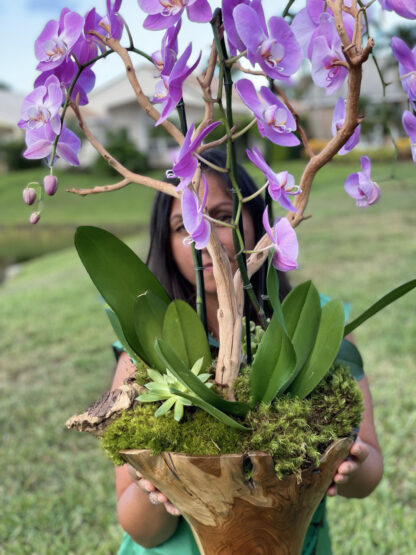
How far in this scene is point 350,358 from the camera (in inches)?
37.8

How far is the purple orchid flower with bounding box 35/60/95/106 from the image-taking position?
76 centimetres

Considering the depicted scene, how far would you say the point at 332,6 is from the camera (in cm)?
64

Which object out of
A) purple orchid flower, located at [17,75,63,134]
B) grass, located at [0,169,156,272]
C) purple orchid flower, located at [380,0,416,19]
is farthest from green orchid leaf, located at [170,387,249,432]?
grass, located at [0,169,156,272]

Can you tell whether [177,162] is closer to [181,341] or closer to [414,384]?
[181,341]

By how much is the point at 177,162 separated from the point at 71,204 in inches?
634

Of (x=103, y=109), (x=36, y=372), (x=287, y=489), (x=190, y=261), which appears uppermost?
(x=287, y=489)

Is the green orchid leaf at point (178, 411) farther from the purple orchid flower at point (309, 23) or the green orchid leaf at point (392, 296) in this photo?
the purple orchid flower at point (309, 23)

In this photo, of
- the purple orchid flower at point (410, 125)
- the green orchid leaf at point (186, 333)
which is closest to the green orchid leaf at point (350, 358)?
the green orchid leaf at point (186, 333)

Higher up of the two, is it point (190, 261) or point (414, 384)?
point (190, 261)

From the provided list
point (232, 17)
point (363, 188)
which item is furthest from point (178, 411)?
point (232, 17)

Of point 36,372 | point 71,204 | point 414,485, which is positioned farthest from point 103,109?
point 414,485

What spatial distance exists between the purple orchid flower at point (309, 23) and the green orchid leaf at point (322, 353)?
0.33m

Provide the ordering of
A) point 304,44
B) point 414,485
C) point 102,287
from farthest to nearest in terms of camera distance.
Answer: point 414,485
point 102,287
point 304,44

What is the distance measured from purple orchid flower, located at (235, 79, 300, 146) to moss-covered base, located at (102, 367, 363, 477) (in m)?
0.32
